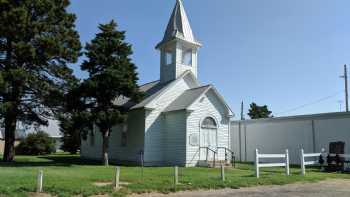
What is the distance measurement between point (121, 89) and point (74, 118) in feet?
10.7

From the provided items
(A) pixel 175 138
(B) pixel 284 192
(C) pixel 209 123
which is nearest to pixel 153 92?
(A) pixel 175 138

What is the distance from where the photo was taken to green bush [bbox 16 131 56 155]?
38.6 meters

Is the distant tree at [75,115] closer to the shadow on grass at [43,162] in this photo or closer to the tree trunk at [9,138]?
the shadow on grass at [43,162]

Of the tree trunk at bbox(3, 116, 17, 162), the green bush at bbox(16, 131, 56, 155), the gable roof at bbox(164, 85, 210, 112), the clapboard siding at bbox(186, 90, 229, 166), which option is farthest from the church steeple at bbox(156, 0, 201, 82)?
the green bush at bbox(16, 131, 56, 155)

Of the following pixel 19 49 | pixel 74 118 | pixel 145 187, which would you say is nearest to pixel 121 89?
pixel 74 118

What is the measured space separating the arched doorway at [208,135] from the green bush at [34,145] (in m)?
21.3

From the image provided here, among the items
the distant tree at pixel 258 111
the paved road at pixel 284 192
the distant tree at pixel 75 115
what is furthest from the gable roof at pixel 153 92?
the distant tree at pixel 258 111

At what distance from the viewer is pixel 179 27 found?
2922 cm

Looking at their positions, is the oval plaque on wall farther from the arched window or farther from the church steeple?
the church steeple

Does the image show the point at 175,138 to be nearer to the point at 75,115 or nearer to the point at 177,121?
the point at 177,121

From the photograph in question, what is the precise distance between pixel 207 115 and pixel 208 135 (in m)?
1.28

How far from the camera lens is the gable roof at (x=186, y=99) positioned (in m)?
24.0

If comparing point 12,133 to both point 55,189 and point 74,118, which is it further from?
point 55,189

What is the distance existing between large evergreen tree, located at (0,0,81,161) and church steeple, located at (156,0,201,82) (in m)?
6.63
